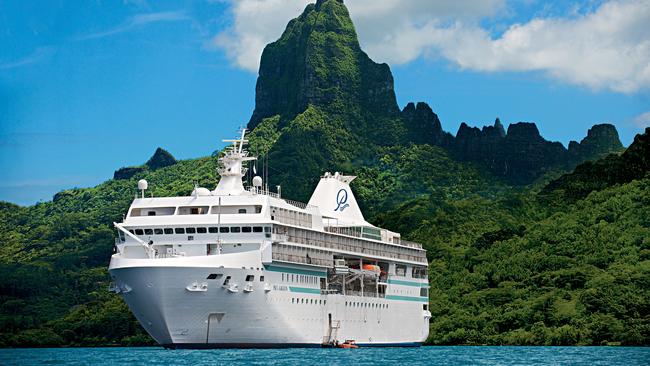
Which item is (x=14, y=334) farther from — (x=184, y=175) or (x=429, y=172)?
(x=429, y=172)

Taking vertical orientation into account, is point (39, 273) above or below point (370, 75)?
below

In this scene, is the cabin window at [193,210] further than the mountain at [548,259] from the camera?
No

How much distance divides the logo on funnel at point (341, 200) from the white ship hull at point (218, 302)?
13.5 metres

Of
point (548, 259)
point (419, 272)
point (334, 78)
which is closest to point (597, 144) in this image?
point (334, 78)

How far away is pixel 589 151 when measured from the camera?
189m

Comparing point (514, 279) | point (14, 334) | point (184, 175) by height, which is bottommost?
point (14, 334)

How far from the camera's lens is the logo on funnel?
3073 inches

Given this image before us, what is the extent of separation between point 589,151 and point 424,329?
A: 11512 centimetres

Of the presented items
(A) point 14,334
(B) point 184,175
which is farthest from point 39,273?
(B) point 184,175

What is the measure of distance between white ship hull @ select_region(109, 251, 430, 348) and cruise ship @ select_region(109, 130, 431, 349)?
5 centimetres

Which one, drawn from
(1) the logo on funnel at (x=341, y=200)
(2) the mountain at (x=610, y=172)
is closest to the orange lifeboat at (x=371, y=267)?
(1) the logo on funnel at (x=341, y=200)

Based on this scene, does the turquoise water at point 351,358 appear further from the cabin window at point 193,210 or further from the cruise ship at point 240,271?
the cabin window at point 193,210

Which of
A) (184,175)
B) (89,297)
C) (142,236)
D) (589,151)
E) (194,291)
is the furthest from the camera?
(589,151)

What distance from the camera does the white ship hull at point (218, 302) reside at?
185 ft
